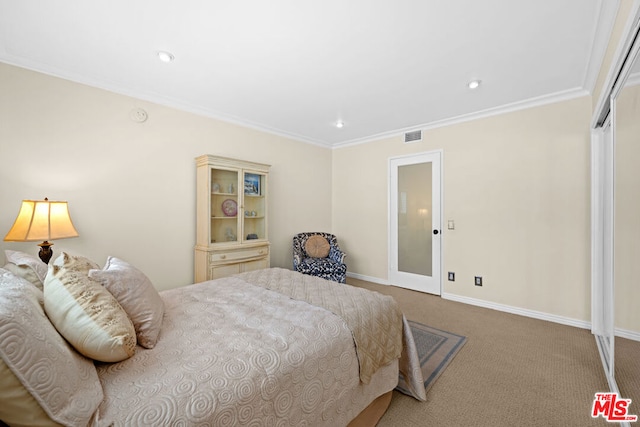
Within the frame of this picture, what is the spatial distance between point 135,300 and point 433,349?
7.67ft

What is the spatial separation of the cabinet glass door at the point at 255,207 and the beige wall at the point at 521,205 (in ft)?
7.26

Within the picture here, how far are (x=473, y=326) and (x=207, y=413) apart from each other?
114 inches

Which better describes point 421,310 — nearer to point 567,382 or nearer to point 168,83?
point 567,382

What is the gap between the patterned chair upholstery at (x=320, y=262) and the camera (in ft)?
12.6

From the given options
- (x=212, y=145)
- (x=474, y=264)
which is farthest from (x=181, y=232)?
(x=474, y=264)

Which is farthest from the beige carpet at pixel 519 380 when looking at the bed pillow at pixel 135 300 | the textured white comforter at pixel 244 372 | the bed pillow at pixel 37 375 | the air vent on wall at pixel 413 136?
the air vent on wall at pixel 413 136

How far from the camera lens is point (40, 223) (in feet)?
6.73

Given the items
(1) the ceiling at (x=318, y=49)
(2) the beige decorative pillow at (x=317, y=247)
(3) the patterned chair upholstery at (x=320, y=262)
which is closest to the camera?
(1) the ceiling at (x=318, y=49)

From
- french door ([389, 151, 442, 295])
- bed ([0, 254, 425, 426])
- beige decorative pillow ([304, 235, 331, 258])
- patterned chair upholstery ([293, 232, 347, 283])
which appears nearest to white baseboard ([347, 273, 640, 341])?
french door ([389, 151, 442, 295])

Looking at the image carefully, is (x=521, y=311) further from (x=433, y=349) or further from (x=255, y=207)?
(x=255, y=207)

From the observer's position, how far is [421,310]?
3.37 metres

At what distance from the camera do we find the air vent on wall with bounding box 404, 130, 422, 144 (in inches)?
161

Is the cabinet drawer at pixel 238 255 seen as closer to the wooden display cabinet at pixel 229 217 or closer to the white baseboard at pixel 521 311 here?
the wooden display cabinet at pixel 229 217

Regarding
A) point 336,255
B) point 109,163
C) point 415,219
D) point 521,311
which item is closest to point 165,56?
Answer: point 109,163
